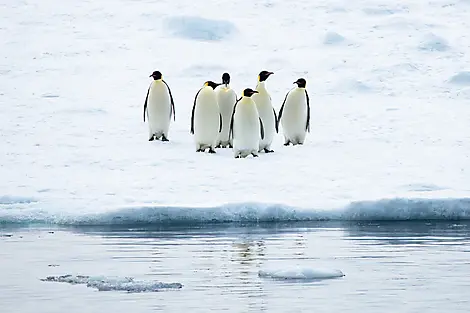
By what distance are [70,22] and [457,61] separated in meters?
9.22

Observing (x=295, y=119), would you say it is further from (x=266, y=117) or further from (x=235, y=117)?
(x=235, y=117)

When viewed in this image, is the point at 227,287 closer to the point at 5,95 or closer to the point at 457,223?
the point at 457,223

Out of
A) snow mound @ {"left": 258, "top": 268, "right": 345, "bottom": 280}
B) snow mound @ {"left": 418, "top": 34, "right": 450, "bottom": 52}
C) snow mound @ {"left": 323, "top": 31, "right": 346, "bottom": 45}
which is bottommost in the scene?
snow mound @ {"left": 258, "top": 268, "right": 345, "bottom": 280}

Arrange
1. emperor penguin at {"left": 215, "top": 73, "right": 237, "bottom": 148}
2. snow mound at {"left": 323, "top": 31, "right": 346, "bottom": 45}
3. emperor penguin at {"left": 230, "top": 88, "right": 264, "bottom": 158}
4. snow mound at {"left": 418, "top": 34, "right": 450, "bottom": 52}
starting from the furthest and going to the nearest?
snow mound at {"left": 323, "top": 31, "right": 346, "bottom": 45} < snow mound at {"left": 418, "top": 34, "right": 450, "bottom": 52} < emperor penguin at {"left": 215, "top": 73, "right": 237, "bottom": 148} < emperor penguin at {"left": 230, "top": 88, "right": 264, "bottom": 158}

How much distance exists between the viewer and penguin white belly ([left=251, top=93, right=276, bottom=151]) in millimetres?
15891

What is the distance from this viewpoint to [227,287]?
737 cm

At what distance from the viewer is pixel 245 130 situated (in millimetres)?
15250

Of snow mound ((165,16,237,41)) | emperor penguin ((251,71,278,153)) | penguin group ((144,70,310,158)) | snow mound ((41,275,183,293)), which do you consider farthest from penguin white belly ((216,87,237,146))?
snow mound ((165,16,237,41))

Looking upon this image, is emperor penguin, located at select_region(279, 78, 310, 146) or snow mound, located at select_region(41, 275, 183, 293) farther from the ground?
emperor penguin, located at select_region(279, 78, 310, 146)

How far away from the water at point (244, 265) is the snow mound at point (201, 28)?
561 inches

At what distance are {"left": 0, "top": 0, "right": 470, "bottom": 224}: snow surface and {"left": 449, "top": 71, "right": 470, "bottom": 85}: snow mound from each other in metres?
0.04

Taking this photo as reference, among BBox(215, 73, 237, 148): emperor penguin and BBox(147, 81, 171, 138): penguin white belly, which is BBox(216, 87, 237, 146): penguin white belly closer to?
BBox(215, 73, 237, 148): emperor penguin

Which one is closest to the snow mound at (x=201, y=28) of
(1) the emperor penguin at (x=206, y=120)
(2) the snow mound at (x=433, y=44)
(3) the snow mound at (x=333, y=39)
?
(3) the snow mound at (x=333, y=39)

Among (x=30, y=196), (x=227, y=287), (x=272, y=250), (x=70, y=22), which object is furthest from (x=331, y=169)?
(x=70, y=22)
